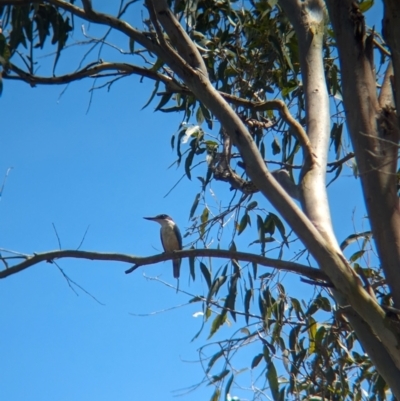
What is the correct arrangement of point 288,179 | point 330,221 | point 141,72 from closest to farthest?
point 330,221 < point 288,179 < point 141,72

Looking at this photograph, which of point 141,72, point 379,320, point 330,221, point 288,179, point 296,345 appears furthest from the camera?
point 296,345

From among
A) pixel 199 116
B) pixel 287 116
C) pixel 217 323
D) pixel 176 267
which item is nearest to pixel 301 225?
pixel 287 116

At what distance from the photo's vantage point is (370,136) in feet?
7.97

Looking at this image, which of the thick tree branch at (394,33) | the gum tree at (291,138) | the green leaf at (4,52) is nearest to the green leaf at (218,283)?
the gum tree at (291,138)

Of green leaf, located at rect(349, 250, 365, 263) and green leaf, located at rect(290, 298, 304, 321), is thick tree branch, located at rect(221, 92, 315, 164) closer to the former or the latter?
green leaf, located at rect(349, 250, 365, 263)

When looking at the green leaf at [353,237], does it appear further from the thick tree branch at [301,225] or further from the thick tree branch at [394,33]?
the thick tree branch at [394,33]


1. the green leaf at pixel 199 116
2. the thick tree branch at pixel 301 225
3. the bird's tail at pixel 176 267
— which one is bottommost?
the thick tree branch at pixel 301 225

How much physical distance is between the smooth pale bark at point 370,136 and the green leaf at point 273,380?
4.14 feet

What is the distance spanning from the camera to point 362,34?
8.83 ft

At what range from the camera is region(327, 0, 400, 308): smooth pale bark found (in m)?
2.37

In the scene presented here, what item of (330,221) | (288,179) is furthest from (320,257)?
(288,179)

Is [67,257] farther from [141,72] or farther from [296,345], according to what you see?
[296,345]

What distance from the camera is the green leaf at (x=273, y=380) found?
3.44 meters

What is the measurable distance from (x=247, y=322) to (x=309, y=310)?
344mm
